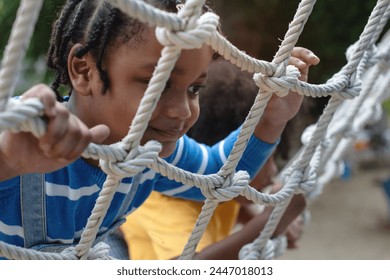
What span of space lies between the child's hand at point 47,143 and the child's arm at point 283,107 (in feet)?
1.20

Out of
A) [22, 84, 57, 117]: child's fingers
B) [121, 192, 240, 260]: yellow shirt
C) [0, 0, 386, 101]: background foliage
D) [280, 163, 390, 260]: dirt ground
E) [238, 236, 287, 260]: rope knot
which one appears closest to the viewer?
[22, 84, 57, 117]: child's fingers

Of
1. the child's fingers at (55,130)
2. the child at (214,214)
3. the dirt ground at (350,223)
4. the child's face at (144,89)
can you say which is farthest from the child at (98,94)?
the dirt ground at (350,223)

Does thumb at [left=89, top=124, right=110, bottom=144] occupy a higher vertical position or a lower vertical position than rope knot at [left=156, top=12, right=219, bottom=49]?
lower

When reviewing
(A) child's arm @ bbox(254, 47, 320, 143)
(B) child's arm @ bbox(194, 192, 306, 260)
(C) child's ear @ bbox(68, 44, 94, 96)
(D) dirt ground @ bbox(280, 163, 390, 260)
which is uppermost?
(A) child's arm @ bbox(254, 47, 320, 143)

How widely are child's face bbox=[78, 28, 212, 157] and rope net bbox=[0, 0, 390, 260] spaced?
2.2 inches

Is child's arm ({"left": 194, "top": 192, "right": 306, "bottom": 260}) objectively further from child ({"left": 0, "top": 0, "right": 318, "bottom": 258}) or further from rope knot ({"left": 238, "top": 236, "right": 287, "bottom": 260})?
child ({"left": 0, "top": 0, "right": 318, "bottom": 258})

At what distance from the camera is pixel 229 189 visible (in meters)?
0.71

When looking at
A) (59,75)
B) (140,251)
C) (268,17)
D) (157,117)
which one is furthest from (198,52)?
(268,17)

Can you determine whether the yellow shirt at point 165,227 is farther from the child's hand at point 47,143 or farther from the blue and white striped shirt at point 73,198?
the child's hand at point 47,143

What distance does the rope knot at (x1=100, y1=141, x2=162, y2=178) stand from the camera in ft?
1.86

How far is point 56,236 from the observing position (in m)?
0.75

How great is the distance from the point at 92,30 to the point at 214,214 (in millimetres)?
546

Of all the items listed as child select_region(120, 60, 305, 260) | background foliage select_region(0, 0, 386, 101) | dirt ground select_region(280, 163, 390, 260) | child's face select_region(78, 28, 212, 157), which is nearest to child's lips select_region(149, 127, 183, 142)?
child's face select_region(78, 28, 212, 157)

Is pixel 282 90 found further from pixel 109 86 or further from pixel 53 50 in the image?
pixel 53 50
